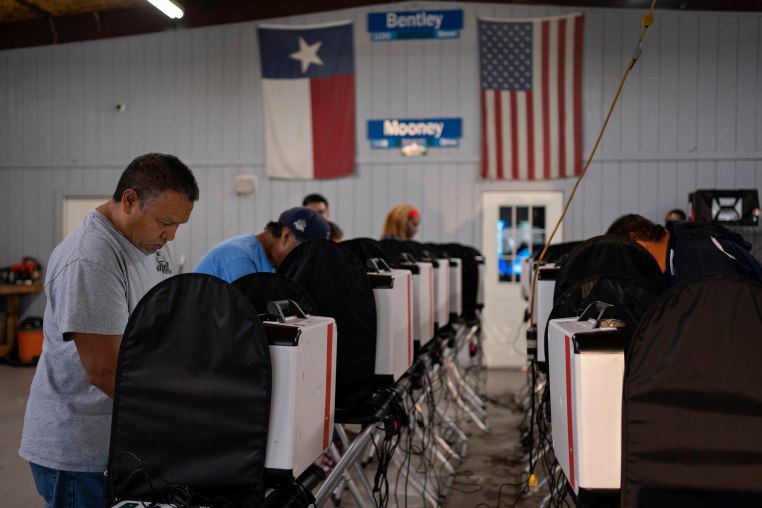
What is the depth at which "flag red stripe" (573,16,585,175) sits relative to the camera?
303 inches

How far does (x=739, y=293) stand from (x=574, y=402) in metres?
0.35

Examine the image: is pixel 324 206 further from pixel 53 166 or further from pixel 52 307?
pixel 53 166

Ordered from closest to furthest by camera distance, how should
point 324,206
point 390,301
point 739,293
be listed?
point 739,293 < point 390,301 < point 324,206

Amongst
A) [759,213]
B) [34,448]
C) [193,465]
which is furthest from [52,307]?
[759,213]

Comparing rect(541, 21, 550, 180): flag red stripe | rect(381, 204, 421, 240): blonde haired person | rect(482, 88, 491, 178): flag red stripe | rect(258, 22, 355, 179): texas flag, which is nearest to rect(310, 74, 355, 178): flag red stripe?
rect(258, 22, 355, 179): texas flag

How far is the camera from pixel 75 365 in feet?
4.84

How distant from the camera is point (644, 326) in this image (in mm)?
1163

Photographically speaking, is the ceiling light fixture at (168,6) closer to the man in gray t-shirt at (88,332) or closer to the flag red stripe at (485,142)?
the flag red stripe at (485,142)

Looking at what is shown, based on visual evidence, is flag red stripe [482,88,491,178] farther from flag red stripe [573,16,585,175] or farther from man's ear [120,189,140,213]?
man's ear [120,189,140,213]

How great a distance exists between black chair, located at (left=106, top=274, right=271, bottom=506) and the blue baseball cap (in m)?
1.32

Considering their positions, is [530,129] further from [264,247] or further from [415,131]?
[264,247]

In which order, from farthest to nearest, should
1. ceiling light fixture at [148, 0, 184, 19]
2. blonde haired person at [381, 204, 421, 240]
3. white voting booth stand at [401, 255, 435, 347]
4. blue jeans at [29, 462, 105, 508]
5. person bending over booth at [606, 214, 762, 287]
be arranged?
ceiling light fixture at [148, 0, 184, 19]
blonde haired person at [381, 204, 421, 240]
white voting booth stand at [401, 255, 435, 347]
person bending over booth at [606, 214, 762, 287]
blue jeans at [29, 462, 105, 508]

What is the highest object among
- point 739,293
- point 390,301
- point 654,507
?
point 739,293

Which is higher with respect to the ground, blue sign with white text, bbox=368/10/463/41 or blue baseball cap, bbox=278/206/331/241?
blue sign with white text, bbox=368/10/463/41
